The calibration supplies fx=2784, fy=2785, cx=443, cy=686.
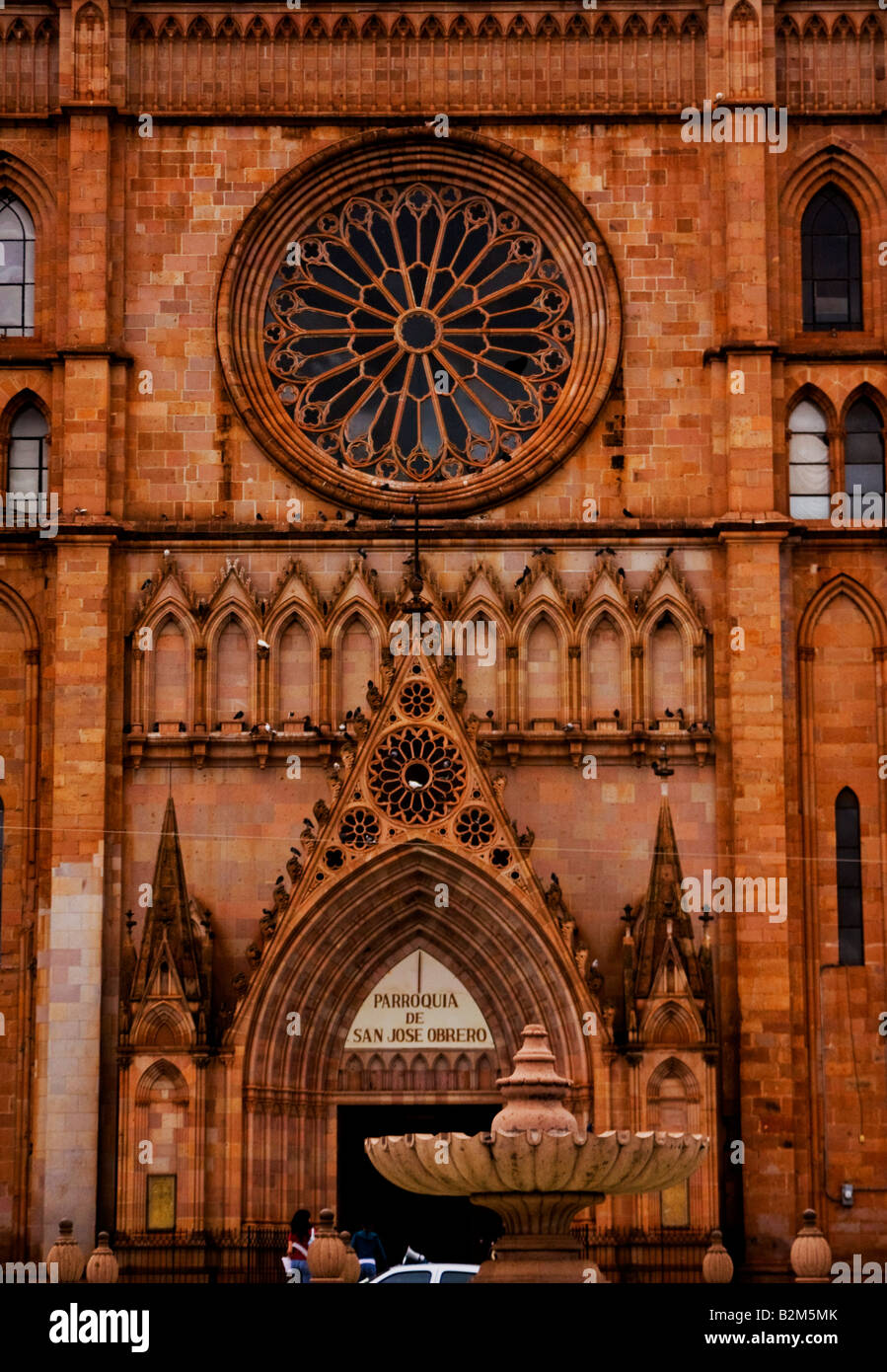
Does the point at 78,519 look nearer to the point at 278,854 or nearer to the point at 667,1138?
the point at 278,854

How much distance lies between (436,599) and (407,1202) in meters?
7.98

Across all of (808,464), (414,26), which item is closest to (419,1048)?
(808,464)

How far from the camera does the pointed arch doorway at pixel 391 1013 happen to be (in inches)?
1266

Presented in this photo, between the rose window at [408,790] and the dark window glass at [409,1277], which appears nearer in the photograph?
the dark window glass at [409,1277]

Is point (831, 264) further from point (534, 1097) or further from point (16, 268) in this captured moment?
point (534, 1097)

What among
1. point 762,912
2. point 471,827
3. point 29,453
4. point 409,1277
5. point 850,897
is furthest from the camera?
point 29,453

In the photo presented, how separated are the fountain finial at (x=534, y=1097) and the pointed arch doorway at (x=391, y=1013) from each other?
6203 millimetres

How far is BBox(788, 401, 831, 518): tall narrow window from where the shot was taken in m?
34.6

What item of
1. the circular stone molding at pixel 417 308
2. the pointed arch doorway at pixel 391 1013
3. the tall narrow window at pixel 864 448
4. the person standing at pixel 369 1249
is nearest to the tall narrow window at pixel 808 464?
the tall narrow window at pixel 864 448

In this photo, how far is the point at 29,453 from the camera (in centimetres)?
3481

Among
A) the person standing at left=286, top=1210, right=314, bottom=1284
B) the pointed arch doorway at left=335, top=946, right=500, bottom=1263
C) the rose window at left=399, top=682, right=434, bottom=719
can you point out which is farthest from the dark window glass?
the rose window at left=399, top=682, right=434, bottom=719

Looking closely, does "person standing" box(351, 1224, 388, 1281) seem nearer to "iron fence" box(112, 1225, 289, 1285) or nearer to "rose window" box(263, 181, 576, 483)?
"iron fence" box(112, 1225, 289, 1285)

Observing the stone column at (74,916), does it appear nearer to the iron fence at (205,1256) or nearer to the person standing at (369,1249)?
the iron fence at (205,1256)
